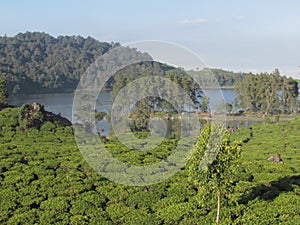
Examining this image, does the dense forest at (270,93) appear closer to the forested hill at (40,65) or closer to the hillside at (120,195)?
the hillside at (120,195)

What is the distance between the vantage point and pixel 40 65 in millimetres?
152125

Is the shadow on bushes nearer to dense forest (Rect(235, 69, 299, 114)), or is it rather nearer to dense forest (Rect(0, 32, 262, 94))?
dense forest (Rect(235, 69, 299, 114))

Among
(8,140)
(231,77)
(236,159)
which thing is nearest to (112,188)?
(236,159)

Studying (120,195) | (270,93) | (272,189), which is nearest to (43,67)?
(270,93)

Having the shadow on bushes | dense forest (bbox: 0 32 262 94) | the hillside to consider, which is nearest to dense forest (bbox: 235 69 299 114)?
dense forest (bbox: 0 32 262 94)

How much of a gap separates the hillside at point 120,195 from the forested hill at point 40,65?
9606 cm

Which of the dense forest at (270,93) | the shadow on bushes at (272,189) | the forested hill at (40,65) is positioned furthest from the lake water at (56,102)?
the shadow on bushes at (272,189)

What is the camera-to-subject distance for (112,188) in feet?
70.0

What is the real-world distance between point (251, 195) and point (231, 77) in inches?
5522

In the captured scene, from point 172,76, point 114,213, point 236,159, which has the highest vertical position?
point 172,76

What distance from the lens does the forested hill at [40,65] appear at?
126 metres

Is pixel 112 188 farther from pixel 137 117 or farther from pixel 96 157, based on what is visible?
pixel 137 117

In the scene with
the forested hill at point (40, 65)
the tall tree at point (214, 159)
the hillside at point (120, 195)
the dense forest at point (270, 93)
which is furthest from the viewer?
the forested hill at point (40, 65)

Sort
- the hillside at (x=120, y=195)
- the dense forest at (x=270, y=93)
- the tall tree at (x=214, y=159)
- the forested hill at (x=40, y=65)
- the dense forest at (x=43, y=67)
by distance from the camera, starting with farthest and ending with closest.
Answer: the dense forest at (x=43, y=67) → the forested hill at (x=40, y=65) → the dense forest at (x=270, y=93) → the hillside at (x=120, y=195) → the tall tree at (x=214, y=159)
